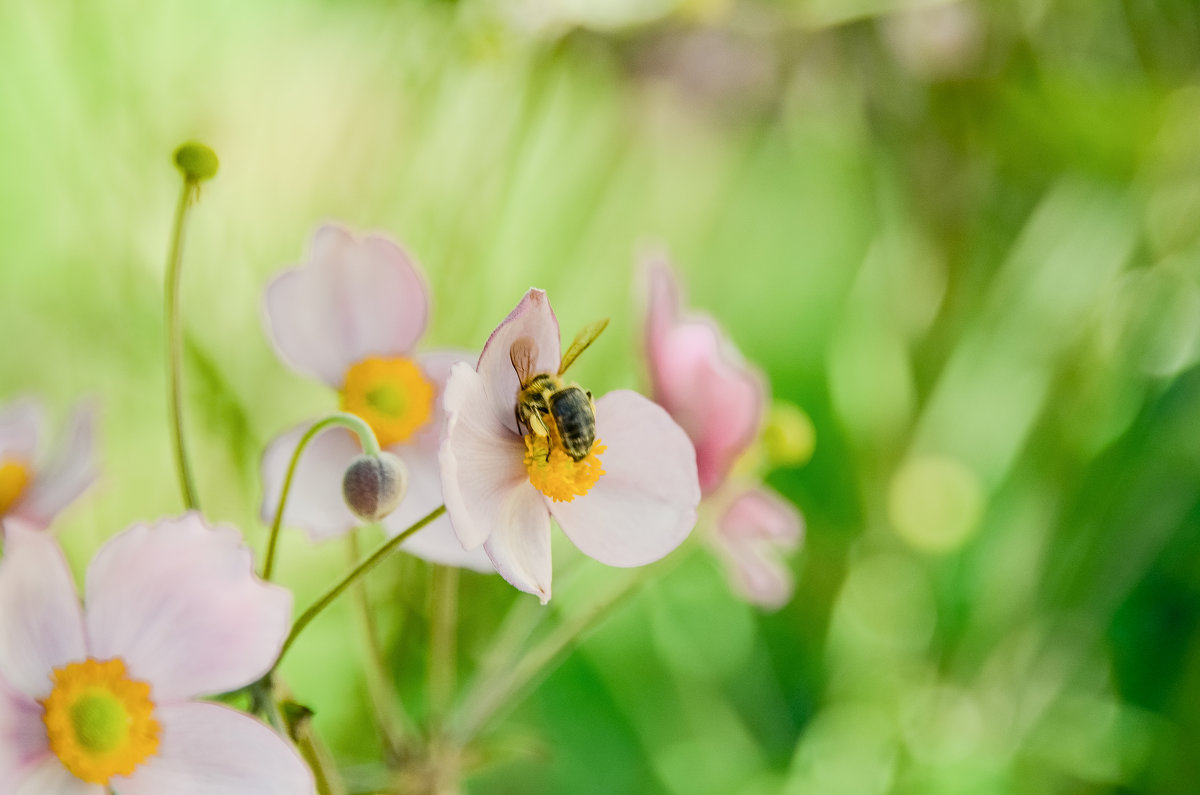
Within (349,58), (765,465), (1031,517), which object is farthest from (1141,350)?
(349,58)

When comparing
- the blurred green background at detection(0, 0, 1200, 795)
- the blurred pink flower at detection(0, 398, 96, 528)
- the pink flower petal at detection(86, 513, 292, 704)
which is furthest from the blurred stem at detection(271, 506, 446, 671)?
the blurred green background at detection(0, 0, 1200, 795)

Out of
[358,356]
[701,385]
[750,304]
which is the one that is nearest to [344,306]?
[358,356]

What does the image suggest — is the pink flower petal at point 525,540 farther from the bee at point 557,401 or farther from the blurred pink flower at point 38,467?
the blurred pink flower at point 38,467

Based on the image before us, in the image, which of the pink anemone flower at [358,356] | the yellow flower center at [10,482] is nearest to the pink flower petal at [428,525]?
the pink anemone flower at [358,356]

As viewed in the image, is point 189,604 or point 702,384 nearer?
point 189,604

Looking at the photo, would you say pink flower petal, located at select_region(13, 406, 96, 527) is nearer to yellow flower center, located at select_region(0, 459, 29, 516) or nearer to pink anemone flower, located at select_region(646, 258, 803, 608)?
yellow flower center, located at select_region(0, 459, 29, 516)

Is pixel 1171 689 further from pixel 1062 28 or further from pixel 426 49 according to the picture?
pixel 426 49

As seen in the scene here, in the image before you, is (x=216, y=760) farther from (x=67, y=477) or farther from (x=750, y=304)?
(x=750, y=304)
